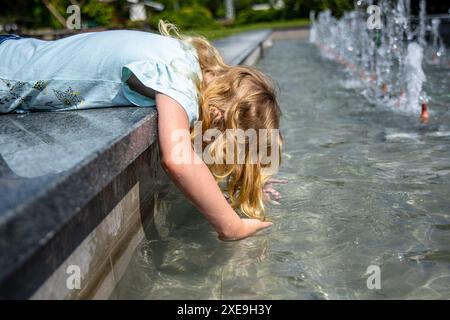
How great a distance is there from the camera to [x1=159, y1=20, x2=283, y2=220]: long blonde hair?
6.75 feet

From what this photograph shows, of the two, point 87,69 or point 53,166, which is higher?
point 87,69

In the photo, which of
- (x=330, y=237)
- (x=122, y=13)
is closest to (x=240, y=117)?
(x=330, y=237)

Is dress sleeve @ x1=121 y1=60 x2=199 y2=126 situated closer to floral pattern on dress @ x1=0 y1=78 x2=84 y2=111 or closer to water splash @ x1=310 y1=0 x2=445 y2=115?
floral pattern on dress @ x1=0 y1=78 x2=84 y2=111

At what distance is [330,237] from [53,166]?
1.16m

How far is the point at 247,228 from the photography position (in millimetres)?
1921

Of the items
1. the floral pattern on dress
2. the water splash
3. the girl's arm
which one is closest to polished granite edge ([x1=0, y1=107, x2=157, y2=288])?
the girl's arm

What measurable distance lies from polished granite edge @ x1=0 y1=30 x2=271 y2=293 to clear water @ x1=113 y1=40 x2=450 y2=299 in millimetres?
440

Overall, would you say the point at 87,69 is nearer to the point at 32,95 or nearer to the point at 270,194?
the point at 32,95

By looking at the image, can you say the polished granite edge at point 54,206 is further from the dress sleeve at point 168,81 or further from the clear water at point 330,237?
the clear water at point 330,237
